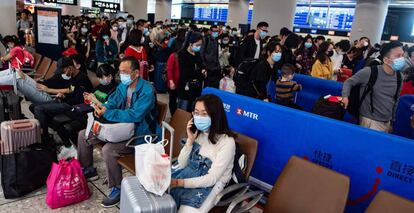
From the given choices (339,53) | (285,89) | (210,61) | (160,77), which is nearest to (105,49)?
(160,77)

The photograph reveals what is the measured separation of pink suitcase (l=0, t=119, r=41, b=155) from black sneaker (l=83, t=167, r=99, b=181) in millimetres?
650

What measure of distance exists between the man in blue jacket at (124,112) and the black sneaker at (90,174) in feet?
0.92

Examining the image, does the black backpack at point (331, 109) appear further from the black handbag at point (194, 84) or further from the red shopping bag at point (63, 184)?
the red shopping bag at point (63, 184)

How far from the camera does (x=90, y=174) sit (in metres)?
3.57

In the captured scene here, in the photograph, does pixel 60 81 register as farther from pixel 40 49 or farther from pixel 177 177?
pixel 40 49

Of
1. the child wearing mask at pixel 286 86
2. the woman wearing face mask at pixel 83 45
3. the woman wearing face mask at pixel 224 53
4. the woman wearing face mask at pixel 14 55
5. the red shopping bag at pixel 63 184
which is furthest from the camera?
the woman wearing face mask at pixel 83 45

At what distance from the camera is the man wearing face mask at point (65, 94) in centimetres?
412

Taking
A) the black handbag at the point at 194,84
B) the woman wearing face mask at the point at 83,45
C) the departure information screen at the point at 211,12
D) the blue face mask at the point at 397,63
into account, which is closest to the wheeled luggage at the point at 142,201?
the blue face mask at the point at 397,63

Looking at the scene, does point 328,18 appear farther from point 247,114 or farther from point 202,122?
point 202,122

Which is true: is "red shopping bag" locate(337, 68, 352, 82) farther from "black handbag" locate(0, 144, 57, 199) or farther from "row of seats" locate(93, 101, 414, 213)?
"black handbag" locate(0, 144, 57, 199)

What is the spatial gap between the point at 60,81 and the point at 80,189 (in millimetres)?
2051

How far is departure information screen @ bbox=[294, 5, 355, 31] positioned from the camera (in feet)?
66.5

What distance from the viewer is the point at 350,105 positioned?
3.46m

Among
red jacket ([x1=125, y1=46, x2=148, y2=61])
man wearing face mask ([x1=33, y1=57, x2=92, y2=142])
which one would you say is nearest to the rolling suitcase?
man wearing face mask ([x1=33, y1=57, x2=92, y2=142])
